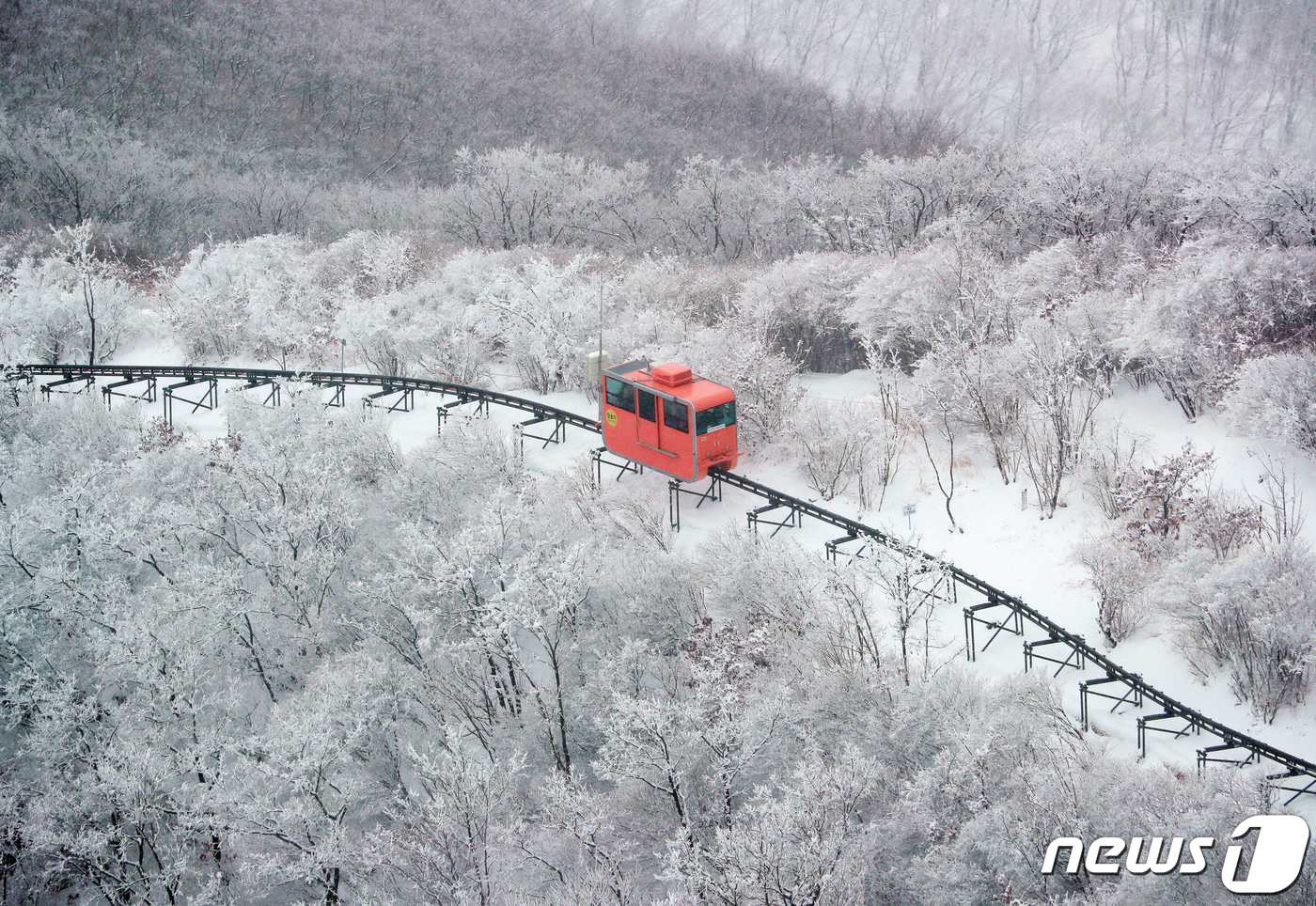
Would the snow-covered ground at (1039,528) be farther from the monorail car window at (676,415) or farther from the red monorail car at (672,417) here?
the monorail car window at (676,415)

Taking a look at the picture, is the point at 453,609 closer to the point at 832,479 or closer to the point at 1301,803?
the point at 832,479

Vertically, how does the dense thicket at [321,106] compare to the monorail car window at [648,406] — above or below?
below

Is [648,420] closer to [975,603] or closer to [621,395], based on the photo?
[621,395]

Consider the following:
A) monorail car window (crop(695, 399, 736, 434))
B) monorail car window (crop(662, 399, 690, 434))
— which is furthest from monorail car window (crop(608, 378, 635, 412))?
monorail car window (crop(695, 399, 736, 434))

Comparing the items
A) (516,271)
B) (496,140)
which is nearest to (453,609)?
(516,271)

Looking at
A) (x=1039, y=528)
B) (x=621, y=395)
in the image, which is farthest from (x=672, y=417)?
(x=1039, y=528)

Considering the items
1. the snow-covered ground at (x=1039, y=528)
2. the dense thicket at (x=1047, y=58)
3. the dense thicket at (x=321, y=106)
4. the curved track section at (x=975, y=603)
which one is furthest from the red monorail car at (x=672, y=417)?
the dense thicket at (x=1047, y=58)

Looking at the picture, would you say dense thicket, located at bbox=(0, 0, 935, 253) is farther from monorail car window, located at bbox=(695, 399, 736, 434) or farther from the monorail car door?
monorail car window, located at bbox=(695, 399, 736, 434)
